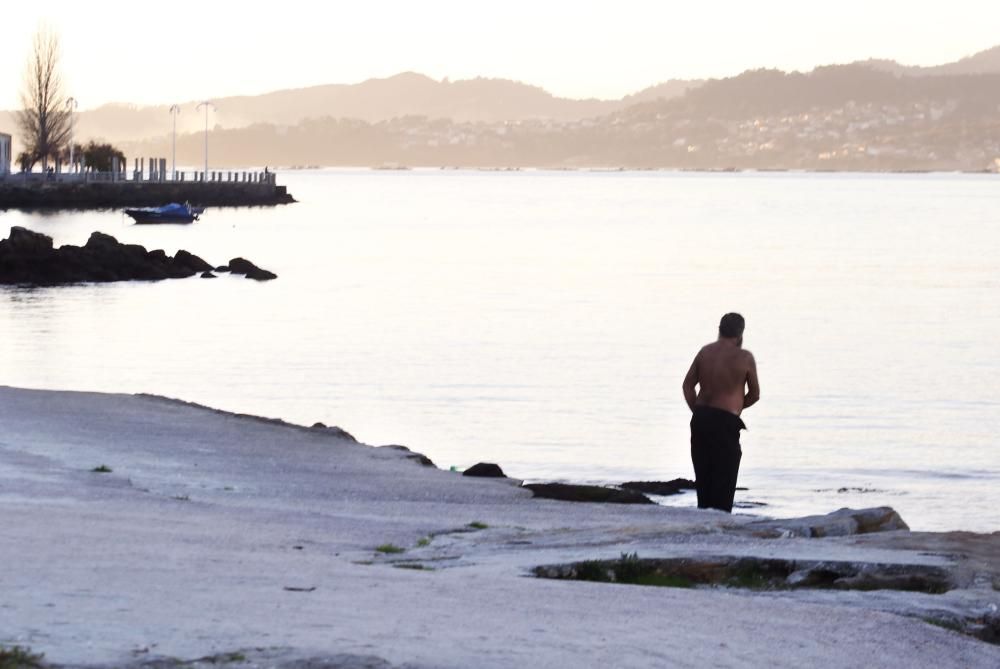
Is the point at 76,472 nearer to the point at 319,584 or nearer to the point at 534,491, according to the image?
the point at 534,491

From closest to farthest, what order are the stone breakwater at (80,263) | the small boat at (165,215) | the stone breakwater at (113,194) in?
the stone breakwater at (80,263), the small boat at (165,215), the stone breakwater at (113,194)

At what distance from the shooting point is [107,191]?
11106 centimetres

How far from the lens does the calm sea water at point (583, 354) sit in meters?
22.2

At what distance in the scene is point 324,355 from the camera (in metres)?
35.4

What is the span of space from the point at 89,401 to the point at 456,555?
1015 centimetres

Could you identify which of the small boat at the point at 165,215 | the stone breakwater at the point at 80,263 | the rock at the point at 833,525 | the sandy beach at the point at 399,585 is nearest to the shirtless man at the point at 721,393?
the sandy beach at the point at 399,585

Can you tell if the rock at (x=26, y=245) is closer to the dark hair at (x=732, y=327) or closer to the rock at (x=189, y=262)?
the rock at (x=189, y=262)

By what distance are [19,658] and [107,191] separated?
10750 centimetres

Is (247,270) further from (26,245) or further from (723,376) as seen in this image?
(723,376)

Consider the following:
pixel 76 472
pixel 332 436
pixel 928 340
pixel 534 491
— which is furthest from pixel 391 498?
pixel 928 340

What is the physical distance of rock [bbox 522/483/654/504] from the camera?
1469 cm

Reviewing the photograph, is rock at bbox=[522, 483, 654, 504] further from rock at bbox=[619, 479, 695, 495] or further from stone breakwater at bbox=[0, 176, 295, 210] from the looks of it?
stone breakwater at bbox=[0, 176, 295, 210]

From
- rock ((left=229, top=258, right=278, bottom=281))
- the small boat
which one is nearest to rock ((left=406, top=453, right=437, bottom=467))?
rock ((left=229, top=258, right=278, bottom=281))

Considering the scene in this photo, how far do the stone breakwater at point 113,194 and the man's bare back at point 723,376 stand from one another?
91.8 metres
